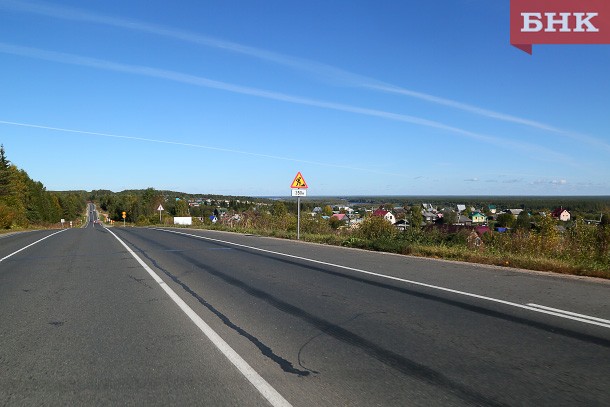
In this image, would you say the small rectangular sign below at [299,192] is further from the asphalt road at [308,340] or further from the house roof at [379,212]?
the asphalt road at [308,340]

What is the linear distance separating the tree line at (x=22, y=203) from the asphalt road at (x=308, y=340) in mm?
52546

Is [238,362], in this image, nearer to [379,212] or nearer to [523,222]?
[523,222]

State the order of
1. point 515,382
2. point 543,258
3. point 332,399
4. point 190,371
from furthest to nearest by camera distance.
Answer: point 543,258 < point 190,371 < point 515,382 < point 332,399

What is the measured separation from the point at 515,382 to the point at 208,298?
5.59 m

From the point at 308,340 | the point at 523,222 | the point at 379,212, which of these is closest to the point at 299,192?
the point at 379,212

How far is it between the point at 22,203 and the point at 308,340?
91.2 m

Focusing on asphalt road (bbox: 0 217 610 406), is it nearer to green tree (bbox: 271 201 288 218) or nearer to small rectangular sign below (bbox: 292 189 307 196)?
small rectangular sign below (bbox: 292 189 307 196)

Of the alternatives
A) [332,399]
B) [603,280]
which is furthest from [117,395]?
[603,280]

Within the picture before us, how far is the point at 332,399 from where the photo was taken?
160 inches

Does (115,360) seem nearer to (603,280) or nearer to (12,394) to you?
(12,394)

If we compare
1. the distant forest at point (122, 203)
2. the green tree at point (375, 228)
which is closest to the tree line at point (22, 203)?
the distant forest at point (122, 203)

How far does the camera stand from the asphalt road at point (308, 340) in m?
4.22

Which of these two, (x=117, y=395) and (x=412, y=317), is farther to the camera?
(x=412, y=317)

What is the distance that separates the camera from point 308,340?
19.0ft
